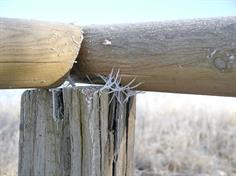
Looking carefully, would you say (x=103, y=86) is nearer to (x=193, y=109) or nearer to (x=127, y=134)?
(x=127, y=134)

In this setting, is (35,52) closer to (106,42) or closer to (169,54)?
(106,42)

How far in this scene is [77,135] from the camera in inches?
54.3

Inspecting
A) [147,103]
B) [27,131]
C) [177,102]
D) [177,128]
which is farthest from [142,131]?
[27,131]

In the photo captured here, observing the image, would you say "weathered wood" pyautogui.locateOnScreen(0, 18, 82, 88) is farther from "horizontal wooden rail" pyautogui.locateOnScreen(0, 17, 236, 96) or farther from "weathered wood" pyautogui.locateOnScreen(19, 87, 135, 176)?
"weathered wood" pyautogui.locateOnScreen(19, 87, 135, 176)

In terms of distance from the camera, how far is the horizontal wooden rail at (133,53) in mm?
1161

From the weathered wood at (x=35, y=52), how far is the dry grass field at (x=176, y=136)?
2476mm

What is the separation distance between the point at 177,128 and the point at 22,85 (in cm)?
455

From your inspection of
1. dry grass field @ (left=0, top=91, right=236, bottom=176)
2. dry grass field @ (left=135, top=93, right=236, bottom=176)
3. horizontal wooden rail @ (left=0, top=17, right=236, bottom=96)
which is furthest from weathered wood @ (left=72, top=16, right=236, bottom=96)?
dry grass field @ (left=135, top=93, right=236, bottom=176)

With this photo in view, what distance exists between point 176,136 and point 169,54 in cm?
414

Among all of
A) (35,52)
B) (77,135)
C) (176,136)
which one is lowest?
(176,136)

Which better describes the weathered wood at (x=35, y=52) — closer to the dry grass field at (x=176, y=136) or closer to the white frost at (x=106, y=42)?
the white frost at (x=106, y=42)

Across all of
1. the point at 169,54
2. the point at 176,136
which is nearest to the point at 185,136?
the point at 176,136

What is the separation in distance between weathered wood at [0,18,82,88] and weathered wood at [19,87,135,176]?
12 cm

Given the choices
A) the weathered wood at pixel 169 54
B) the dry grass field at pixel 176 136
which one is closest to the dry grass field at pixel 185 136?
the dry grass field at pixel 176 136
